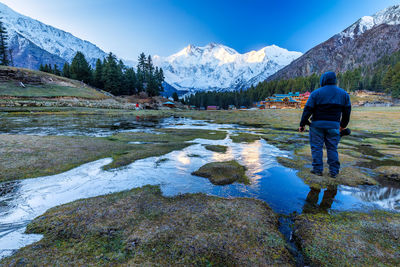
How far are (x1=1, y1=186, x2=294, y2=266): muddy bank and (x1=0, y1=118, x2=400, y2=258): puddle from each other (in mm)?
460

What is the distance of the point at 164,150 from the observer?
9.12m

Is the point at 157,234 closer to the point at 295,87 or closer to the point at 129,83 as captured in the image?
the point at 129,83

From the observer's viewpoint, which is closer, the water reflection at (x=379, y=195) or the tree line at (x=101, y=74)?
the water reflection at (x=379, y=195)

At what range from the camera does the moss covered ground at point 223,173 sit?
556cm

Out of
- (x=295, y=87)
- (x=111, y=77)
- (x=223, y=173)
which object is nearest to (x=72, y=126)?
(x=223, y=173)

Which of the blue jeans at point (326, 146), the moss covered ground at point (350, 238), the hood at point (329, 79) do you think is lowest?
the moss covered ground at point (350, 238)

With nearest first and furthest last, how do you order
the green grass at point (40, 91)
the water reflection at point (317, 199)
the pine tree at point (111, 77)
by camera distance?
1. the water reflection at point (317, 199)
2. the green grass at point (40, 91)
3. the pine tree at point (111, 77)

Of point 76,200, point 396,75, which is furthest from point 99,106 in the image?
point 396,75

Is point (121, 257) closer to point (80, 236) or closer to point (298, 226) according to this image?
point (80, 236)

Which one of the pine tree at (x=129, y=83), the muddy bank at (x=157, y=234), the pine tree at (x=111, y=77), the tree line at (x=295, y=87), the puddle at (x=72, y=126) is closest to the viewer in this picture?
the muddy bank at (x=157, y=234)

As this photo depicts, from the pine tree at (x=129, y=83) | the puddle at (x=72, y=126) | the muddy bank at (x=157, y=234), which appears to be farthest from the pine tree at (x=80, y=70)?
the muddy bank at (x=157, y=234)

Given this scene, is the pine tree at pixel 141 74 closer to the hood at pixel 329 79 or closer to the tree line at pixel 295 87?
the tree line at pixel 295 87

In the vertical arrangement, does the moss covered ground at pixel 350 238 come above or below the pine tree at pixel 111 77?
below

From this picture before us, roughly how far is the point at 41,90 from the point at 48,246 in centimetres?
6083
